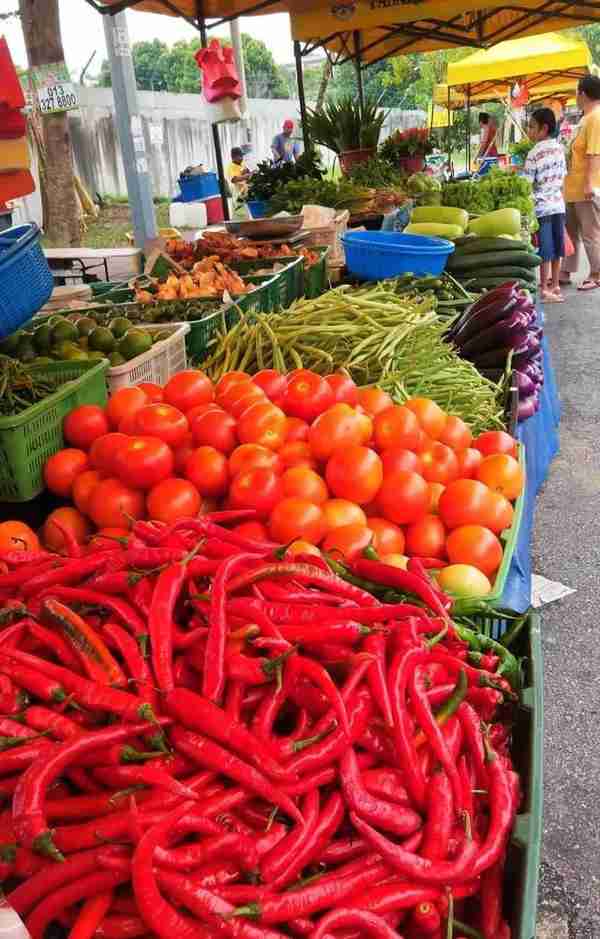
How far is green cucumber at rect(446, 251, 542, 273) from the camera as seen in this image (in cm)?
626

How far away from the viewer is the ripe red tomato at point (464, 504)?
7.84ft

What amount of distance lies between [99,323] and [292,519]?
2.24 metres

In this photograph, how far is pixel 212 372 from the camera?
3.82 m

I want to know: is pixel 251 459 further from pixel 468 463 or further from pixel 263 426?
pixel 468 463

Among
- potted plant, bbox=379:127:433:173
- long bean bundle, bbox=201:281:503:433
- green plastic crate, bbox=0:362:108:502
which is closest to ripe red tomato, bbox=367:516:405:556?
long bean bundle, bbox=201:281:503:433

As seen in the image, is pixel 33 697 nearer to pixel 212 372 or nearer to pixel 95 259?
pixel 212 372

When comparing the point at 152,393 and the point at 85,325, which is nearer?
the point at 152,393

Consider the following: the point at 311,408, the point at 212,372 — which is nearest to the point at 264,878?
the point at 311,408

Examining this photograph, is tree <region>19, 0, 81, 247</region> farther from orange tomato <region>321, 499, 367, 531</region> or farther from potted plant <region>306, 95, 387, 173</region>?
orange tomato <region>321, 499, 367, 531</region>

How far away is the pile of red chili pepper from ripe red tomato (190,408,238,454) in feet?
2.62

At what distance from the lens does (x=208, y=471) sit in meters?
2.42

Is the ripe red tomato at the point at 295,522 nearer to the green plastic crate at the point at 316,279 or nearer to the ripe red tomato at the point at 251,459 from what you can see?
the ripe red tomato at the point at 251,459

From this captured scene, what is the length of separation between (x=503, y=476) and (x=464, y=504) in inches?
12.4

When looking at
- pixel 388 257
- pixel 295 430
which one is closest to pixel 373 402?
pixel 295 430
